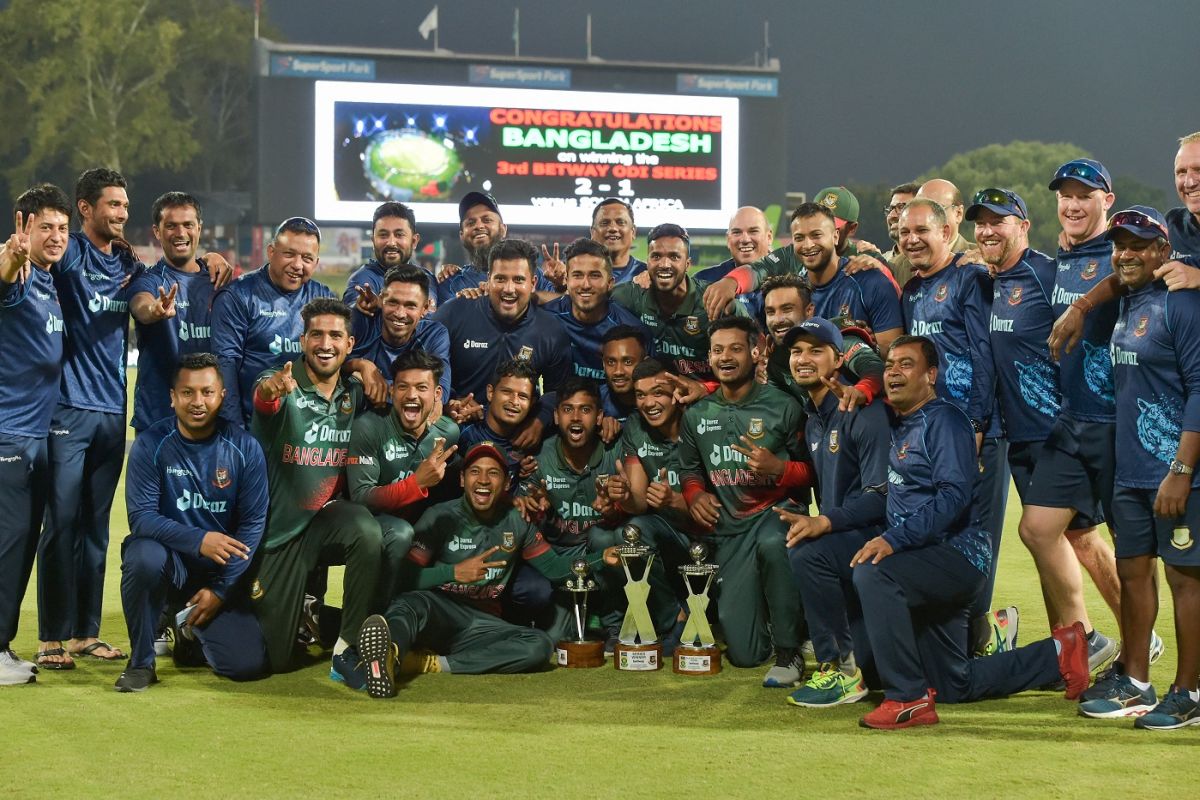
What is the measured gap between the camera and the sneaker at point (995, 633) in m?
6.32

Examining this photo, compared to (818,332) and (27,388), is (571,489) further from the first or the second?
(27,388)

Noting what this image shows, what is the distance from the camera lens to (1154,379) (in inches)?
206

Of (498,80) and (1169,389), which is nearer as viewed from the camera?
(1169,389)

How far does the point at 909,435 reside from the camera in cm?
562

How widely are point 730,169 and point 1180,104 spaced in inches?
1713

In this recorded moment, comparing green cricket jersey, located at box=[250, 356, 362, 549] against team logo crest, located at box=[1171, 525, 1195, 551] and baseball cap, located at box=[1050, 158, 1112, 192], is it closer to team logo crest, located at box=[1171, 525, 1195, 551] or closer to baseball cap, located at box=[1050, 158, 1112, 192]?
baseball cap, located at box=[1050, 158, 1112, 192]

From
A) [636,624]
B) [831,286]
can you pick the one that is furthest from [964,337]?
[636,624]

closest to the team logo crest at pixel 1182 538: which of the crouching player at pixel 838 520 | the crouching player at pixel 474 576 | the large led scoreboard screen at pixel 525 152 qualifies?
the crouching player at pixel 838 520

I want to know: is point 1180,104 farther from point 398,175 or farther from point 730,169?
point 398,175

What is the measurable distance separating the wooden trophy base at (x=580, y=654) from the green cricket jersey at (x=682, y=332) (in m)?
1.75

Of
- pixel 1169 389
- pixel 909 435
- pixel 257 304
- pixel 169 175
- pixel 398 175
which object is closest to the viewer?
pixel 1169 389

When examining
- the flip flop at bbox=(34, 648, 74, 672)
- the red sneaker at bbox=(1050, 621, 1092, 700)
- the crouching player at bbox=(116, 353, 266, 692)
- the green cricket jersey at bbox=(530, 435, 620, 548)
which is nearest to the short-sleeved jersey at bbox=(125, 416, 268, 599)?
the crouching player at bbox=(116, 353, 266, 692)

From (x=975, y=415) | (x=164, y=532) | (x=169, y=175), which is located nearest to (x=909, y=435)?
(x=975, y=415)

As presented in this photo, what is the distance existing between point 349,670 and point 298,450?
44.0 inches
